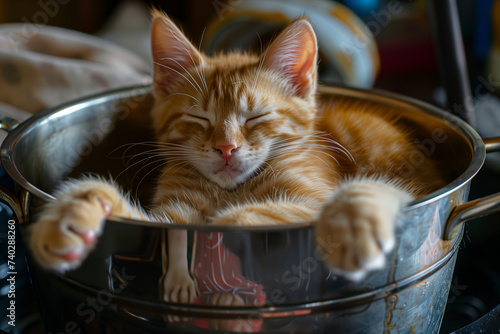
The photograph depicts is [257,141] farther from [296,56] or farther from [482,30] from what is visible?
[482,30]

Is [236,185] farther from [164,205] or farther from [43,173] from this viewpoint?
[43,173]

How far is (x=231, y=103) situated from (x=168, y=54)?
191 mm

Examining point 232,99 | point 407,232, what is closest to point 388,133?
point 232,99

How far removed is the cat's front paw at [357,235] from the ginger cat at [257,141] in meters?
0.11

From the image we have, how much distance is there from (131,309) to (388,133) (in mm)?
599

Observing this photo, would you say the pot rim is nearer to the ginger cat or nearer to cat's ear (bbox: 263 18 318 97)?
the ginger cat

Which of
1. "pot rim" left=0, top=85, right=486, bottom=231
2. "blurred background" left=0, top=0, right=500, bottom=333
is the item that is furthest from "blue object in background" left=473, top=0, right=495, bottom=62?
"pot rim" left=0, top=85, right=486, bottom=231

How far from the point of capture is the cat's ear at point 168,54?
952 mm

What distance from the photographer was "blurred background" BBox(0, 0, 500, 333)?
91cm

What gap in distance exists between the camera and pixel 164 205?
0.86 m

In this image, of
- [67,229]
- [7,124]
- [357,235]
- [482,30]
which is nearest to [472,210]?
[357,235]

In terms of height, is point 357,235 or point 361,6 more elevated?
point 357,235

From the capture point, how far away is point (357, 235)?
0.53 m

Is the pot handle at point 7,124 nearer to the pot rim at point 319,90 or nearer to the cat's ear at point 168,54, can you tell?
the pot rim at point 319,90
